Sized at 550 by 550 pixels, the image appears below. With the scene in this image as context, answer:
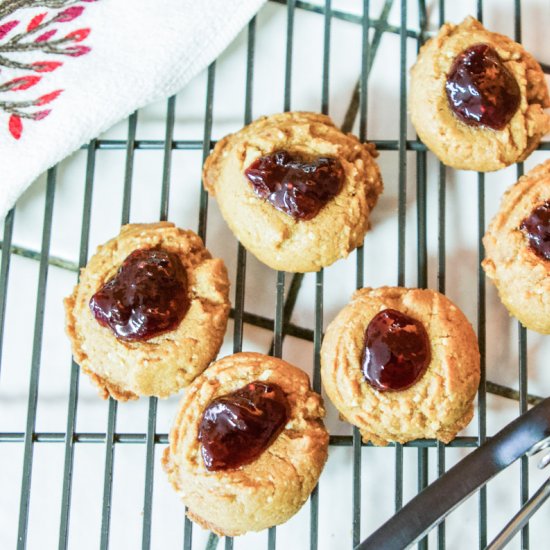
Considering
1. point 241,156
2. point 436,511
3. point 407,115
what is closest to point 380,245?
point 407,115

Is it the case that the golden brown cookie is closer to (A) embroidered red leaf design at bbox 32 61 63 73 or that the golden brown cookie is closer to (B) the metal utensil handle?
(B) the metal utensil handle

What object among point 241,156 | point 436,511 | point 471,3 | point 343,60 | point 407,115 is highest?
point 471,3

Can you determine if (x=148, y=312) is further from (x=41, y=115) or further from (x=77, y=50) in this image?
(x=77, y=50)

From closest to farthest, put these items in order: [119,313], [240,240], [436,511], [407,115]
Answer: [436,511], [119,313], [240,240], [407,115]

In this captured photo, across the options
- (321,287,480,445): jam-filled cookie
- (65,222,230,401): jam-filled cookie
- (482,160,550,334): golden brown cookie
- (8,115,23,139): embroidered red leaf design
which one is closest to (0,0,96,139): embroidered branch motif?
(8,115,23,139): embroidered red leaf design

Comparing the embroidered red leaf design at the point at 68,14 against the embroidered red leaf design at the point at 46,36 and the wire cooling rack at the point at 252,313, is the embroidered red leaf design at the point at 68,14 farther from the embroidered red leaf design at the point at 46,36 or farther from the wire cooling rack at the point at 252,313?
the wire cooling rack at the point at 252,313

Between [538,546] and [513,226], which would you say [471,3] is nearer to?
[513,226]

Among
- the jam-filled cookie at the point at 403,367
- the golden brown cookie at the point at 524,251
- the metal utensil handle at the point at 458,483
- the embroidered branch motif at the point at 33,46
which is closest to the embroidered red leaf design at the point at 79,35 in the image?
the embroidered branch motif at the point at 33,46
